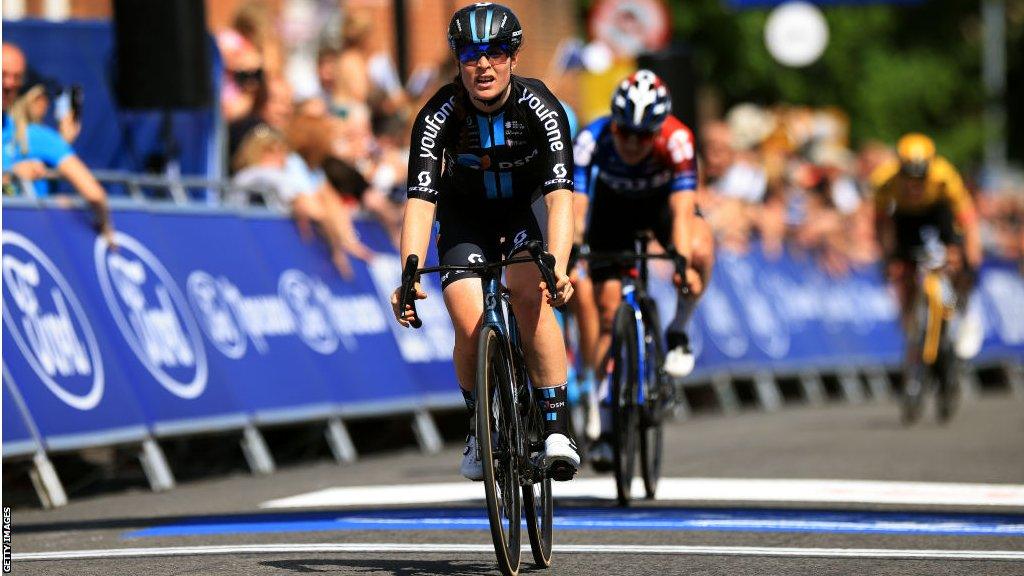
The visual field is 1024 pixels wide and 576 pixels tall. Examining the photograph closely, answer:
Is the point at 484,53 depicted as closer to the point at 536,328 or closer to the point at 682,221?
the point at 536,328

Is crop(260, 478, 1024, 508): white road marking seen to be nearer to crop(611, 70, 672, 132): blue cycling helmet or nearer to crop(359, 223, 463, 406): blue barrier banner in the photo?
crop(611, 70, 672, 132): blue cycling helmet

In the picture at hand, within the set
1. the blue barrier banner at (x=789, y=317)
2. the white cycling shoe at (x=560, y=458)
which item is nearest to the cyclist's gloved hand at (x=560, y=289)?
the white cycling shoe at (x=560, y=458)

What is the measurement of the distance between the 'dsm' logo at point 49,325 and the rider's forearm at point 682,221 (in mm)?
3171

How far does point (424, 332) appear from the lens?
50.7 feet

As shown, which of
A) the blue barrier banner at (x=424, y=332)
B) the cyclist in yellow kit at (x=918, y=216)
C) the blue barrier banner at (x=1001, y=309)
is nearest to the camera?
the blue barrier banner at (x=424, y=332)

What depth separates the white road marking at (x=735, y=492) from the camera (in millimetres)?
10750

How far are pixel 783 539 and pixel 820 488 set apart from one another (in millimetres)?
2425

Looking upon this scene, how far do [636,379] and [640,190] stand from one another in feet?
4.03

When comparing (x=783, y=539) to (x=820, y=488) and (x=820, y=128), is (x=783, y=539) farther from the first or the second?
(x=820, y=128)

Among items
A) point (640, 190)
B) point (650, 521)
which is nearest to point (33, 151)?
point (640, 190)

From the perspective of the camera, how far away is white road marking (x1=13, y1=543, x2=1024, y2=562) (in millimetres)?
8398

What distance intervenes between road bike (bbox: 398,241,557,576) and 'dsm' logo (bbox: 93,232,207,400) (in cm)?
448

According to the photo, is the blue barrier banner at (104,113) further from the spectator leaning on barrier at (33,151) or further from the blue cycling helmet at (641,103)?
the blue cycling helmet at (641,103)

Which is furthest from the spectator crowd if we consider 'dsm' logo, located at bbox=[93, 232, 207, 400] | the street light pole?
the street light pole
